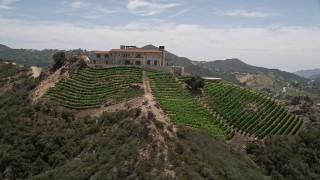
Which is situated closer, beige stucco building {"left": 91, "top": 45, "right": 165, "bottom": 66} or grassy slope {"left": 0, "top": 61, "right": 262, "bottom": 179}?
grassy slope {"left": 0, "top": 61, "right": 262, "bottom": 179}

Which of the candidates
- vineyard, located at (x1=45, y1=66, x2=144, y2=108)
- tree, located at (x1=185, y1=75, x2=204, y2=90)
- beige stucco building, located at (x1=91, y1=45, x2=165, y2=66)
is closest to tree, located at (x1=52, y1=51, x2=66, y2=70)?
vineyard, located at (x1=45, y1=66, x2=144, y2=108)

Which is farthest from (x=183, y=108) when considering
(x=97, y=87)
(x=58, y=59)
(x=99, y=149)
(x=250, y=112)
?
(x=58, y=59)

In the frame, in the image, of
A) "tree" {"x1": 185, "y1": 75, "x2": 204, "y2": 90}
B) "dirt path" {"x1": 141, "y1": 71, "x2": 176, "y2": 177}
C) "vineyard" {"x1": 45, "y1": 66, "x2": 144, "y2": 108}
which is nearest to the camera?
"dirt path" {"x1": 141, "y1": 71, "x2": 176, "y2": 177}

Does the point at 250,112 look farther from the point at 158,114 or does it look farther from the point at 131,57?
the point at 131,57

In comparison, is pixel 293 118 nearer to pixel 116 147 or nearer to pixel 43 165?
pixel 116 147

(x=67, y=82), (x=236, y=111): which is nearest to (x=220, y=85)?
(x=236, y=111)

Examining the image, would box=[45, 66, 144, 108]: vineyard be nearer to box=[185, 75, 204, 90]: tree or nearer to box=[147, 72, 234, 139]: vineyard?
box=[147, 72, 234, 139]: vineyard

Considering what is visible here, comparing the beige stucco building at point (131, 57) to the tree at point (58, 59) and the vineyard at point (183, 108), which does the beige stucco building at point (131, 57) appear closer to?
the tree at point (58, 59)
